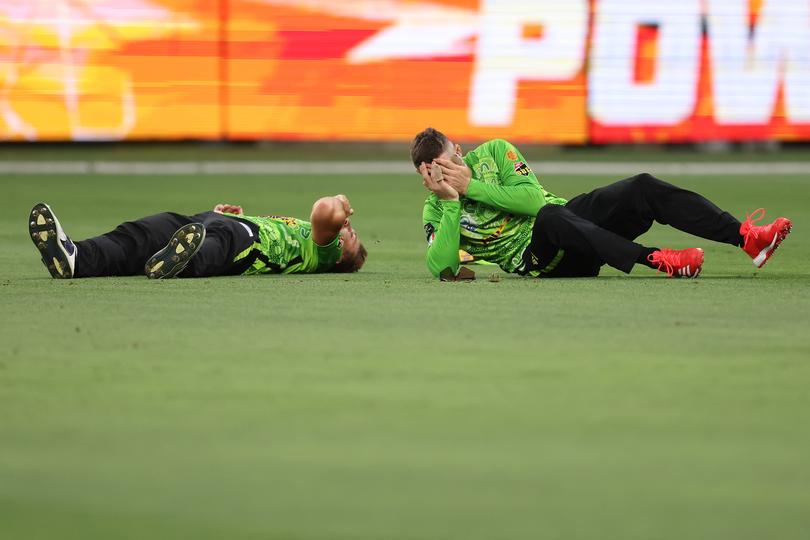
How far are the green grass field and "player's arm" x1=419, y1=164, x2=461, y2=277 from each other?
0.17 meters

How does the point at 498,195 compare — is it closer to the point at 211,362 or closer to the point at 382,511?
the point at 211,362

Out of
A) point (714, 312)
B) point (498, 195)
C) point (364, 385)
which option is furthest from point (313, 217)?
point (364, 385)

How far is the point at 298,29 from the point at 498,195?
1128 centimetres

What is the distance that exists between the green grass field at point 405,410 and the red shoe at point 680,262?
0.07 m

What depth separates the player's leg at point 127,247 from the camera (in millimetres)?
6754

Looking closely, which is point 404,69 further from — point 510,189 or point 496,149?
point 510,189

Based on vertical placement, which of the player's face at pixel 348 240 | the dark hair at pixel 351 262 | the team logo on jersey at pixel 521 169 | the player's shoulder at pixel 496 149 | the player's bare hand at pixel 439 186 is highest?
the player's shoulder at pixel 496 149

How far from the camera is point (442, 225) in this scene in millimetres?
6363

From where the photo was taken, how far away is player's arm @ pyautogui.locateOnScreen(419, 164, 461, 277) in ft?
20.8

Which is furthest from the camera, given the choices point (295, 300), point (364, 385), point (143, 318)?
point (295, 300)

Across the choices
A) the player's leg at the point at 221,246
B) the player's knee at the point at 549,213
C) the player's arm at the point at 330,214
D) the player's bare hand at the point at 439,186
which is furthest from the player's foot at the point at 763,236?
the player's leg at the point at 221,246

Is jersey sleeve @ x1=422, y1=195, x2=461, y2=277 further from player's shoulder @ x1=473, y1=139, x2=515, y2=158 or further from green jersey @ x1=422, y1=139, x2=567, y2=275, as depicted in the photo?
A: player's shoulder @ x1=473, y1=139, x2=515, y2=158

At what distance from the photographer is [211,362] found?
4414 mm

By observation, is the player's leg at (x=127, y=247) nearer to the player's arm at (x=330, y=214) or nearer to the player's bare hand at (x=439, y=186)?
the player's arm at (x=330, y=214)
